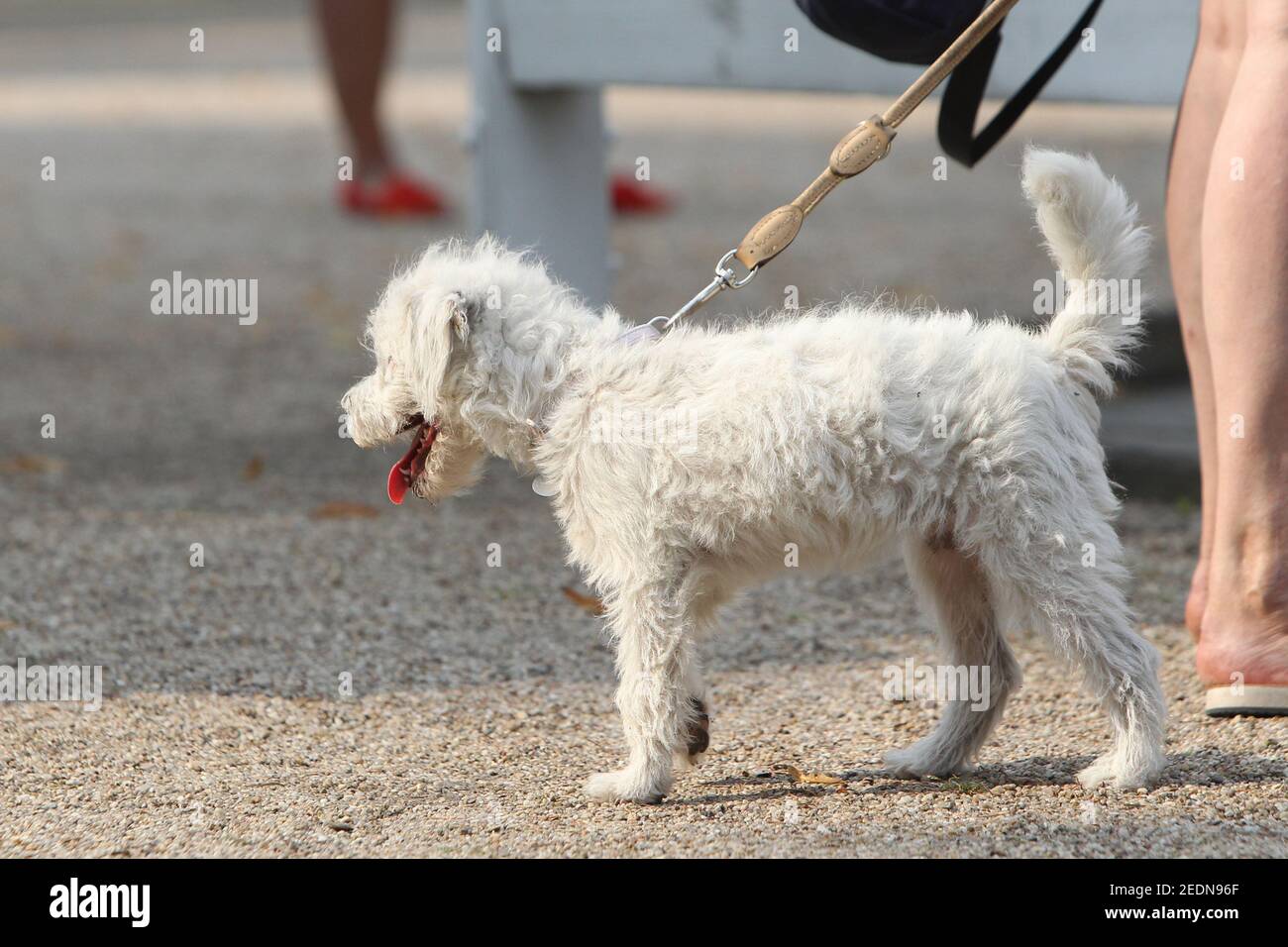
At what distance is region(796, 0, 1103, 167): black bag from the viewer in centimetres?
372

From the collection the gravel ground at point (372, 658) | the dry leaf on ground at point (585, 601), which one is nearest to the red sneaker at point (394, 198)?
the gravel ground at point (372, 658)

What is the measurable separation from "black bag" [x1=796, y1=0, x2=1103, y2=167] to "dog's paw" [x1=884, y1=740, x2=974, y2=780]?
4.95ft

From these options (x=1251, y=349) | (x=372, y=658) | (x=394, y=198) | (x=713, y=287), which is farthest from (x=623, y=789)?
(x=394, y=198)

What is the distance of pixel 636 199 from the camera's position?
11055mm

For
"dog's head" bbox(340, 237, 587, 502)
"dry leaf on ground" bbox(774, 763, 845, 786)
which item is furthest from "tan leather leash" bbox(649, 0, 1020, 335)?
"dry leaf on ground" bbox(774, 763, 845, 786)

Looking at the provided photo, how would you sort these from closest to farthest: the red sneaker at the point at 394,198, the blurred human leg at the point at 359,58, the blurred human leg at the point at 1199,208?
the blurred human leg at the point at 1199,208 < the blurred human leg at the point at 359,58 < the red sneaker at the point at 394,198

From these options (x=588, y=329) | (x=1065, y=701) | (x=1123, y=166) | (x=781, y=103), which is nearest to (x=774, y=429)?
(x=588, y=329)

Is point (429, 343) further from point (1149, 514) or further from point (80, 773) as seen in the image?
point (1149, 514)

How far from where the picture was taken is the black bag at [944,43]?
12.2 feet

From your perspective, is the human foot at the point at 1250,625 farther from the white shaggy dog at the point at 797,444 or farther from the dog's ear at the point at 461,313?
the dog's ear at the point at 461,313

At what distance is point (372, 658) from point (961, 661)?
1.51 metres

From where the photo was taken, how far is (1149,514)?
5.27m

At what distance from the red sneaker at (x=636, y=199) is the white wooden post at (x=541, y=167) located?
→ 473 centimetres

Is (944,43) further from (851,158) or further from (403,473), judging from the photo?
(403,473)
